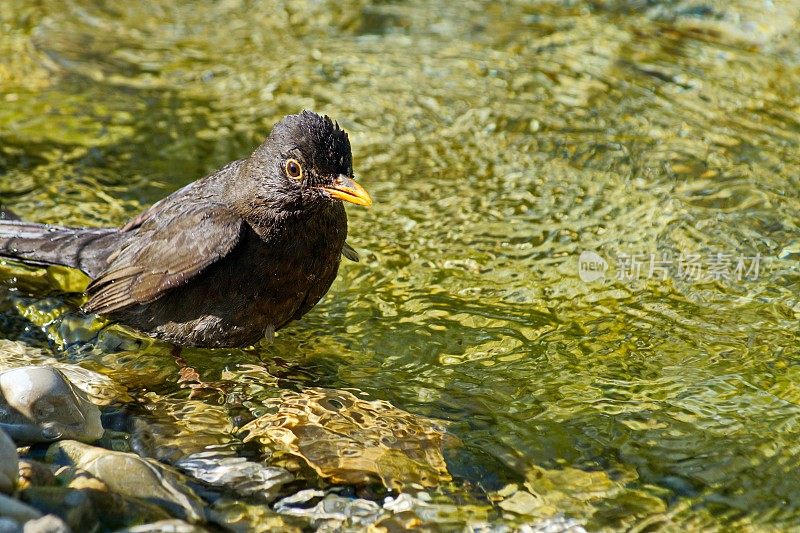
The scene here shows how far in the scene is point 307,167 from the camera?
18.8 feet

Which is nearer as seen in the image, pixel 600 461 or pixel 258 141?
pixel 600 461

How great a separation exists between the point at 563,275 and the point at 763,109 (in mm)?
3228

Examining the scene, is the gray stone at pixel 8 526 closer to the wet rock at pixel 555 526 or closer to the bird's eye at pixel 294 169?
the wet rock at pixel 555 526

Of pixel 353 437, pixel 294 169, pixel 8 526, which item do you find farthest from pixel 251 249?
pixel 8 526

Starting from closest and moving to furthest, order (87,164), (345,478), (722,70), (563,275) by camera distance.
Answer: (345,478) → (563,275) → (87,164) → (722,70)

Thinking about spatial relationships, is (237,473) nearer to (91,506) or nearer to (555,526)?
(91,506)

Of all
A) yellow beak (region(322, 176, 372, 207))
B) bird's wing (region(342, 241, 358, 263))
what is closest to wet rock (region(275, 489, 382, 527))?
yellow beak (region(322, 176, 372, 207))

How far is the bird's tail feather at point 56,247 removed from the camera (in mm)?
6488

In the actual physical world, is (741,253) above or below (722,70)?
below

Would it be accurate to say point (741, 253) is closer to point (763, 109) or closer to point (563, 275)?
point (563, 275)

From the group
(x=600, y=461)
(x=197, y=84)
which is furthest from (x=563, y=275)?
(x=197, y=84)

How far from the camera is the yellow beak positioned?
561 centimetres

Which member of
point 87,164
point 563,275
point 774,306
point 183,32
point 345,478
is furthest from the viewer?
point 183,32

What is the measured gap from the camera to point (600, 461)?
5020 millimetres
